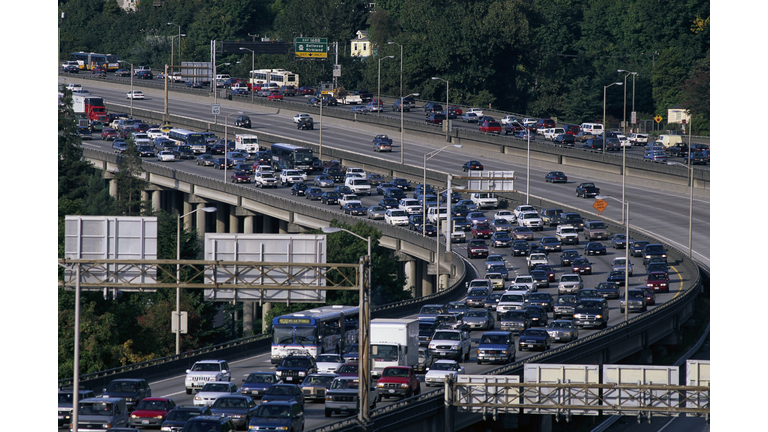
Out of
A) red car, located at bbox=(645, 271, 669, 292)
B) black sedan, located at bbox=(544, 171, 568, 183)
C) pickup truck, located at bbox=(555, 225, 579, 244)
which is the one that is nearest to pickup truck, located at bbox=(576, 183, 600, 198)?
black sedan, located at bbox=(544, 171, 568, 183)

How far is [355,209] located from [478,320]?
3835 centimetres

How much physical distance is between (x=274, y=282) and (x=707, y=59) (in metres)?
127

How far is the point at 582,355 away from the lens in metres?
53.9

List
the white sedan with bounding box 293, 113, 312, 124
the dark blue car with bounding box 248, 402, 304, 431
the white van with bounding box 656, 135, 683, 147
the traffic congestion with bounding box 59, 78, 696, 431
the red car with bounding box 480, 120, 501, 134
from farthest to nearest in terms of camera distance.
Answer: the white sedan with bounding box 293, 113, 312, 124 → the red car with bounding box 480, 120, 501, 134 → the white van with bounding box 656, 135, 683, 147 → the traffic congestion with bounding box 59, 78, 696, 431 → the dark blue car with bounding box 248, 402, 304, 431

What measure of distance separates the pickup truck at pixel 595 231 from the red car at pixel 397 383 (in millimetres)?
48427

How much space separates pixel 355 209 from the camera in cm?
9612

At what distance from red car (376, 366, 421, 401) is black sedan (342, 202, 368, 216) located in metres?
53.2

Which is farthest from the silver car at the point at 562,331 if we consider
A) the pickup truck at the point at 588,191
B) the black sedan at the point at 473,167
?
the black sedan at the point at 473,167

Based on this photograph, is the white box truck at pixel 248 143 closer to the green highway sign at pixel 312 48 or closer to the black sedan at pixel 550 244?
the green highway sign at pixel 312 48

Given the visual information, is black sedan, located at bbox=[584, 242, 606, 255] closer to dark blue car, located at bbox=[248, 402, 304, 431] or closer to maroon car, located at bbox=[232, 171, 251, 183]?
maroon car, located at bbox=[232, 171, 251, 183]

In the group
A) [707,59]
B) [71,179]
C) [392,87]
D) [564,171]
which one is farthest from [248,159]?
[707,59]

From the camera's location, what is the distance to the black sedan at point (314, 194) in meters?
103

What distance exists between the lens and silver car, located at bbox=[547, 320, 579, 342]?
182ft

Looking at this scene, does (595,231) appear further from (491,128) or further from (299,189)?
(491,128)
